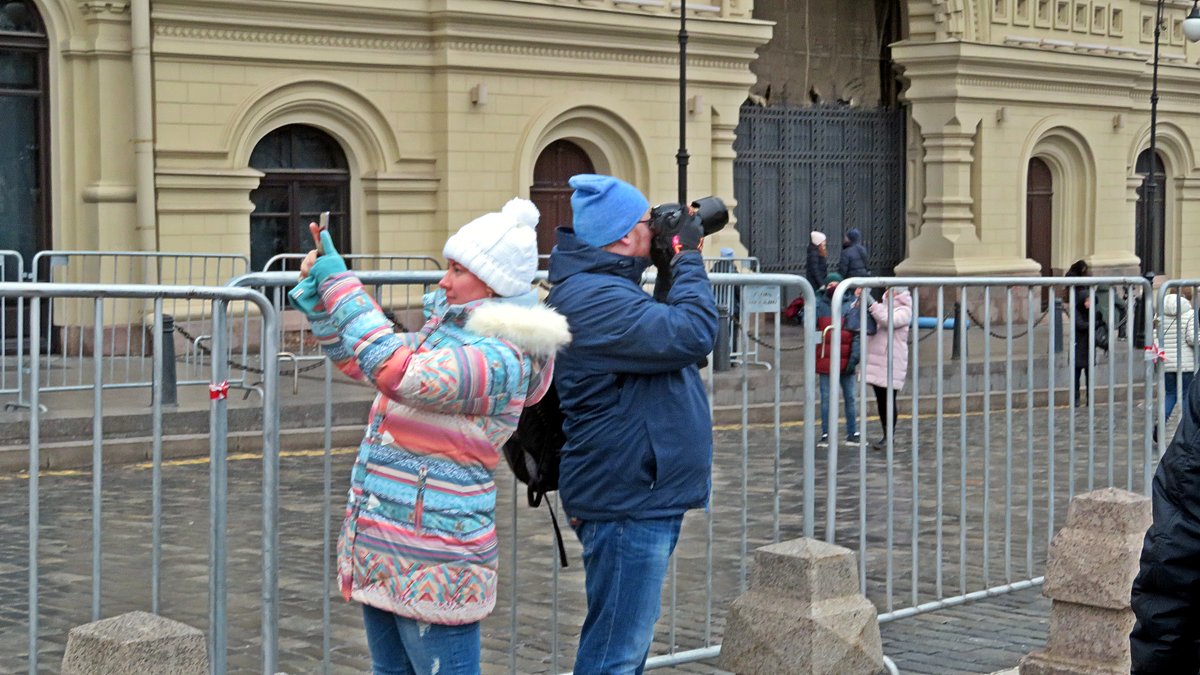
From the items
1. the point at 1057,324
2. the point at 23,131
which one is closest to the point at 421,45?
the point at 23,131

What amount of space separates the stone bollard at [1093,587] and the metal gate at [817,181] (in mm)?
18078

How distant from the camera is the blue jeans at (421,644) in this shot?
4.81m

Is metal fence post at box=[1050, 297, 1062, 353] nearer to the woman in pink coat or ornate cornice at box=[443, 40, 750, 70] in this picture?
the woman in pink coat

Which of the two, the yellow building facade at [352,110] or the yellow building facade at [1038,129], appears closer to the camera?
the yellow building facade at [352,110]

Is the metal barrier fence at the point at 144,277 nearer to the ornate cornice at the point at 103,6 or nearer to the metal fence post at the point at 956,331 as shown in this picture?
the ornate cornice at the point at 103,6

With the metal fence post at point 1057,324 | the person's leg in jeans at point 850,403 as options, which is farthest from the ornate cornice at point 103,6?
the metal fence post at point 1057,324

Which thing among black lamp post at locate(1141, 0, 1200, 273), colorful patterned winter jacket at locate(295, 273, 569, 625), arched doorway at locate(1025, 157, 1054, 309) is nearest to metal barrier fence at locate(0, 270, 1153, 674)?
colorful patterned winter jacket at locate(295, 273, 569, 625)

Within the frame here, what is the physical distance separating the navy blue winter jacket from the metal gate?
63.7 ft

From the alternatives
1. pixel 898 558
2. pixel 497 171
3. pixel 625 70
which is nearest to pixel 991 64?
pixel 625 70

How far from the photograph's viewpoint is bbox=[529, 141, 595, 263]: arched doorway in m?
21.7

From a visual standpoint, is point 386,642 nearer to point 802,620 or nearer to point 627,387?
point 627,387

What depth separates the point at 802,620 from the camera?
607cm

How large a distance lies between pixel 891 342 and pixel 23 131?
12703 mm

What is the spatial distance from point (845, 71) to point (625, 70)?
6.04m
